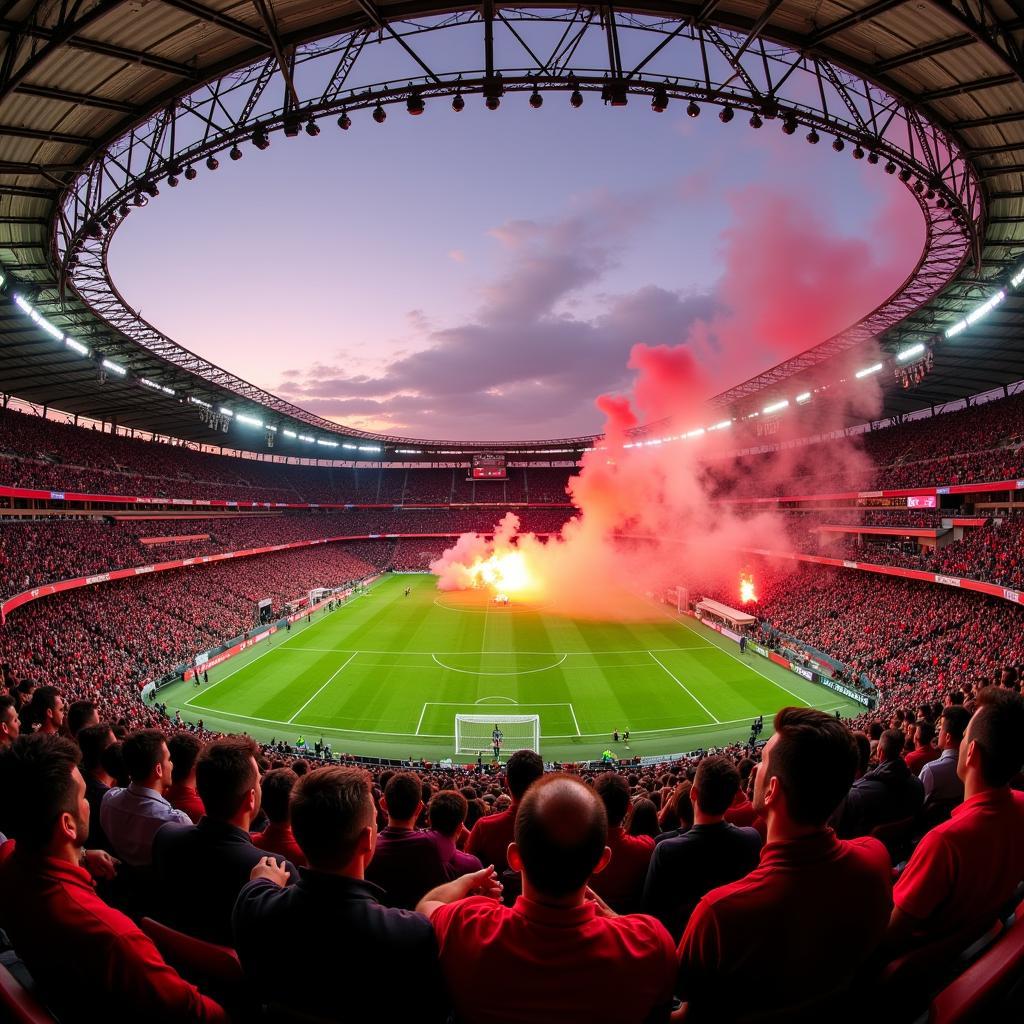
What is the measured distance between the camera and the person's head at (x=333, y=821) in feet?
7.91

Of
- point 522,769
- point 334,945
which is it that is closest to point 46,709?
point 522,769

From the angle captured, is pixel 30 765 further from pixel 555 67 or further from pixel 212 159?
pixel 212 159

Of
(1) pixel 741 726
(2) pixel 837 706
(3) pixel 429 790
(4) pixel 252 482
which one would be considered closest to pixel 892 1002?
(3) pixel 429 790

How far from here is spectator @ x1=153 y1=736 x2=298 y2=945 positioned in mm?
3244

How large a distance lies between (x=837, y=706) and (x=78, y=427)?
52.3m

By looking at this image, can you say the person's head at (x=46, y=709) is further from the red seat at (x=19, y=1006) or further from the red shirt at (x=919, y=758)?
the red shirt at (x=919, y=758)

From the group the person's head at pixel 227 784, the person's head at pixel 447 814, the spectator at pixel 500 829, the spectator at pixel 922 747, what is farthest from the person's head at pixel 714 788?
the spectator at pixel 922 747

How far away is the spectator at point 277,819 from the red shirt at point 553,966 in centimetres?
305

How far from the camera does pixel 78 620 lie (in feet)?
101

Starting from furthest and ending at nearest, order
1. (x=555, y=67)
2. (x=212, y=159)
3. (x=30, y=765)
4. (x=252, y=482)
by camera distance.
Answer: (x=252, y=482) < (x=212, y=159) < (x=555, y=67) < (x=30, y=765)

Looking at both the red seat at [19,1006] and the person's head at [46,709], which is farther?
the person's head at [46,709]

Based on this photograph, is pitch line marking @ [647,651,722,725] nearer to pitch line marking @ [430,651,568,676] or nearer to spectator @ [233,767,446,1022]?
pitch line marking @ [430,651,568,676]

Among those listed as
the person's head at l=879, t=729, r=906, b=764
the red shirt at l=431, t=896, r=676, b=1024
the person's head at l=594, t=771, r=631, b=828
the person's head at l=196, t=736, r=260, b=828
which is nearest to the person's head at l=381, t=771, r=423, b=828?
the person's head at l=196, t=736, r=260, b=828

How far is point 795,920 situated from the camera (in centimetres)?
233
